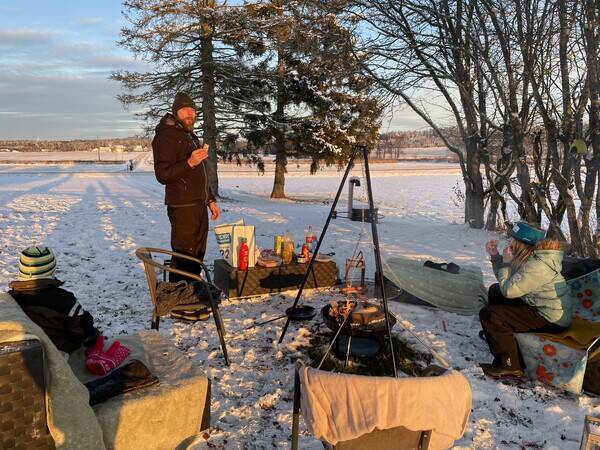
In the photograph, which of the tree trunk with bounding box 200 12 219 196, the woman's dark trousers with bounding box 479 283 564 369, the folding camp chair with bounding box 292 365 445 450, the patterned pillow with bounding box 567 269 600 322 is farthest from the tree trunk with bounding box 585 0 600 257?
the tree trunk with bounding box 200 12 219 196

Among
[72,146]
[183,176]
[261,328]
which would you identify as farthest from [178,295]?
[72,146]

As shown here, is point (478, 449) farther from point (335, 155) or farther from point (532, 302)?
point (335, 155)

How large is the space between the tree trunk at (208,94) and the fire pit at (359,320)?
12961mm

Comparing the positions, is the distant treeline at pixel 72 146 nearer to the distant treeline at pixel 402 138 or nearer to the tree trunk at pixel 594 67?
the distant treeline at pixel 402 138

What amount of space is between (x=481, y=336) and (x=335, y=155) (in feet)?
47.9

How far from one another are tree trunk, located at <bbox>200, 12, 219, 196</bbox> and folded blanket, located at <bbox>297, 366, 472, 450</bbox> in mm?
14758

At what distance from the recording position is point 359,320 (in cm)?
361

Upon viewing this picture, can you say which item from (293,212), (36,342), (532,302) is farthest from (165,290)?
(293,212)

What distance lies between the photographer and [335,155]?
18469 millimetres

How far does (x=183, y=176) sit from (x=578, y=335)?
4.03m

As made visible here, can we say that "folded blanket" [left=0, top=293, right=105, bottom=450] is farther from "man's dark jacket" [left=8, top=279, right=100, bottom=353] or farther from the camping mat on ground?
the camping mat on ground

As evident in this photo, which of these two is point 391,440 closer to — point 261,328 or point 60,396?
point 60,396

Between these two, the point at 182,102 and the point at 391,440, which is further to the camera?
the point at 182,102

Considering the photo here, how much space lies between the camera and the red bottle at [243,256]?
529 centimetres
